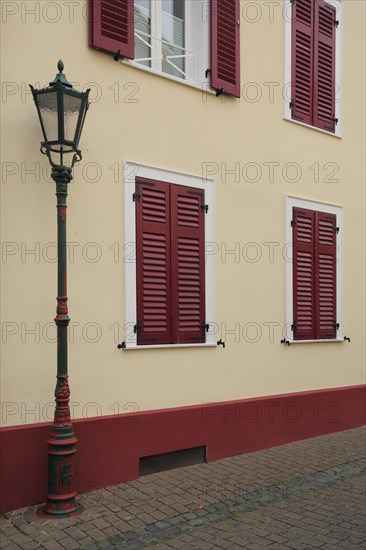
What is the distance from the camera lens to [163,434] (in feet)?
20.4

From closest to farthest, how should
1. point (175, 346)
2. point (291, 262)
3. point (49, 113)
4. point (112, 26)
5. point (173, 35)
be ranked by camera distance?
point (49, 113) → point (112, 26) → point (175, 346) → point (173, 35) → point (291, 262)

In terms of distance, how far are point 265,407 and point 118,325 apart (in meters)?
2.32

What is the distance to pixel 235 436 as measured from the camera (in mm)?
6930

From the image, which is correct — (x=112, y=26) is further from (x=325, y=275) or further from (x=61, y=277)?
(x=325, y=275)

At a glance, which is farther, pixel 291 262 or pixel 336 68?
pixel 336 68

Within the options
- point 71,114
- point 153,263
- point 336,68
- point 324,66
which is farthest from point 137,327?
point 336,68

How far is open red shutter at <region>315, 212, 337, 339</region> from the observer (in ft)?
26.8

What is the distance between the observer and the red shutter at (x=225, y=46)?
690 centimetres

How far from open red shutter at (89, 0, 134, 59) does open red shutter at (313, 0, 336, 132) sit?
10.2 feet

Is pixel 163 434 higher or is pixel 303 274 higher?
pixel 303 274

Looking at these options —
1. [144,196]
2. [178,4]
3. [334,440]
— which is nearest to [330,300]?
[334,440]

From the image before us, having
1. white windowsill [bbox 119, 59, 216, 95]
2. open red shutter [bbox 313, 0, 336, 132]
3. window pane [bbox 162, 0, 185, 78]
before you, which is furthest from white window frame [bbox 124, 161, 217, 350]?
open red shutter [bbox 313, 0, 336, 132]

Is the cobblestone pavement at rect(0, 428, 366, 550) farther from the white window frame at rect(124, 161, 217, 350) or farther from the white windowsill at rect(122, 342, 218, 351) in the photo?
the white window frame at rect(124, 161, 217, 350)

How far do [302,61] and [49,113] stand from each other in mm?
4298
